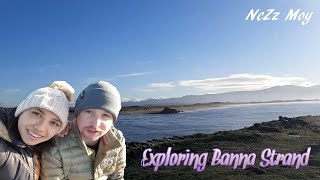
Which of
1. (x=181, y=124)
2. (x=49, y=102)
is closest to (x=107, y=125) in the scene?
(x=49, y=102)

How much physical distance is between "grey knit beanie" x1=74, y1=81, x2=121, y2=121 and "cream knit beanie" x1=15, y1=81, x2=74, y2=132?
0.17m

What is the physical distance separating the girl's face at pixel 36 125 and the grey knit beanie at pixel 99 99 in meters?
0.33

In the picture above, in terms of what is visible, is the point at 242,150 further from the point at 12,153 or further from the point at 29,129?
the point at 12,153

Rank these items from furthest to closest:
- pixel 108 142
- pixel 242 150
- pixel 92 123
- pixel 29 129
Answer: pixel 242 150, pixel 108 142, pixel 92 123, pixel 29 129

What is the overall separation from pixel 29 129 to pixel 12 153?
0.30 meters

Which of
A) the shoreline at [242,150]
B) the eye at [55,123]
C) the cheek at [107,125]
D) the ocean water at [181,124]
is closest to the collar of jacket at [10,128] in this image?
the eye at [55,123]

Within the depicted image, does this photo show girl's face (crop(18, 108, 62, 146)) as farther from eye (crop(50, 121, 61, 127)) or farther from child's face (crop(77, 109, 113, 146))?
child's face (crop(77, 109, 113, 146))

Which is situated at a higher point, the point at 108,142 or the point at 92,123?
the point at 92,123

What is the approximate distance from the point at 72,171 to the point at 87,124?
1.61ft

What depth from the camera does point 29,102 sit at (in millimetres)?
3525

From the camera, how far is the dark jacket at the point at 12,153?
10.4 ft

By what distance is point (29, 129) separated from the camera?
3.48 m

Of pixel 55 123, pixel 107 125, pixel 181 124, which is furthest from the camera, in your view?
pixel 181 124

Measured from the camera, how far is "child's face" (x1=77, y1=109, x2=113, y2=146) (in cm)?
385
